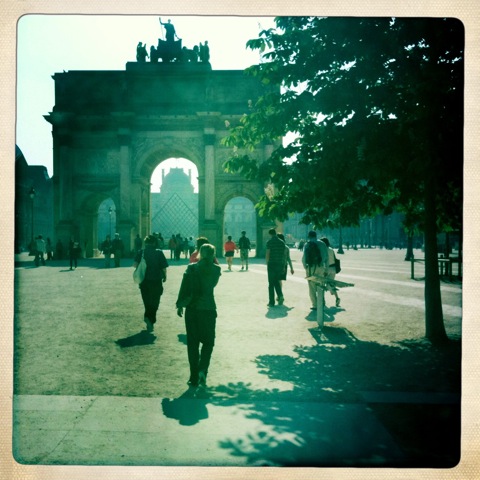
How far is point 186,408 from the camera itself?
16.1 feet

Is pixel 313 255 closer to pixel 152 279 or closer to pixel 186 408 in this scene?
pixel 152 279

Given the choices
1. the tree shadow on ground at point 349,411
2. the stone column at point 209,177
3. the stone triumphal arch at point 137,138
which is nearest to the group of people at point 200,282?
the tree shadow on ground at point 349,411

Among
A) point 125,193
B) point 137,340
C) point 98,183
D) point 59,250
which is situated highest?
point 98,183

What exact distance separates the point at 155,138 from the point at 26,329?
26.3m

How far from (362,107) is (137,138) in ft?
93.7

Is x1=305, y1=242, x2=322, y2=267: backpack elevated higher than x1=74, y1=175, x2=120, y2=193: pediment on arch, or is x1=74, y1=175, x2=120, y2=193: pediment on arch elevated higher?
x1=74, y1=175, x2=120, y2=193: pediment on arch

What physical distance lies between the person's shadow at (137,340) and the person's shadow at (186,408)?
235 centimetres

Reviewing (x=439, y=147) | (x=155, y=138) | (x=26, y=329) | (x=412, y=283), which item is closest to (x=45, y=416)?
(x=26, y=329)

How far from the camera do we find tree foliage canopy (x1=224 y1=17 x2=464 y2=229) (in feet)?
19.6

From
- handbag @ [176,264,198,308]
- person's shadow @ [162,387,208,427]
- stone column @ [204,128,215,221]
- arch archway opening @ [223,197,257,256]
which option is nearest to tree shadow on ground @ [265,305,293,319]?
handbag @ [176,264,198,308]

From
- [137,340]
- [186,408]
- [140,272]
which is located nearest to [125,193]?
[140,272]

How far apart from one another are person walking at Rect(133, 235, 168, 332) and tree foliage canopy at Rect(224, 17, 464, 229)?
2.80m

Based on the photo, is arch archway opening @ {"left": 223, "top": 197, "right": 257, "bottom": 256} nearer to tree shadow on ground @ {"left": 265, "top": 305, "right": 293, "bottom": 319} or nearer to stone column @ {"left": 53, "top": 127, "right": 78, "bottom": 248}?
stone column @ {"left": 53, "top": 127, "right": 78, "bottom": 248}

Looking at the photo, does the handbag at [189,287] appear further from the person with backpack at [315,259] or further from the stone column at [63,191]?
the stone column at [63,191]
